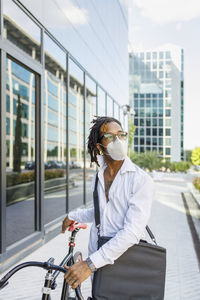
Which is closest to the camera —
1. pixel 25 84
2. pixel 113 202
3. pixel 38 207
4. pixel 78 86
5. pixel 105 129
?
pixel 113 202

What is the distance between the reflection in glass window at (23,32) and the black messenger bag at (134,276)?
4.73m

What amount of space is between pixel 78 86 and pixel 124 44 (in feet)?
32.8

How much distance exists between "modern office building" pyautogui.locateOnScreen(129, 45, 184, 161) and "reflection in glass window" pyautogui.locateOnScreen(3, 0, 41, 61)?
49.5 m

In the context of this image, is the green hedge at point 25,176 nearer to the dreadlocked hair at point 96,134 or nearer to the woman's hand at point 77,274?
the dreadlocked hair at point 96,134

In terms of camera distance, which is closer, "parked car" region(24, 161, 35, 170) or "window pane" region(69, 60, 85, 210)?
"window pane" region(69, 60, 85, 210)

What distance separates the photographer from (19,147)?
14.8 metres

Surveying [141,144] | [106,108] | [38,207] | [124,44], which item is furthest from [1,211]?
[141,144]

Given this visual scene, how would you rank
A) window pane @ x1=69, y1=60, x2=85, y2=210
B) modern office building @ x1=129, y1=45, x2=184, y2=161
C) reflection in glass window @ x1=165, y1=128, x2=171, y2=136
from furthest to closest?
1. reflection in glass window @ x1=165, y1=128, x2=171, y2=136
2. modern office building @ x1=129, y1=45, x2=184, y2=161
3. window pane @ x1=69, y1=60, x2=85, y2=210

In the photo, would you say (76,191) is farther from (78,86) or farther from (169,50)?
(169,50)

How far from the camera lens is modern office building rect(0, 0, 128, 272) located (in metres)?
5.37

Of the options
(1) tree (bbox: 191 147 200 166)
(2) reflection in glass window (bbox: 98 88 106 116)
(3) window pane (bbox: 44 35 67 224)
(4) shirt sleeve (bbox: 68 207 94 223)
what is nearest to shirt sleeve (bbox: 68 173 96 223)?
(4) shirt sleeve (bbox: 68 207 94 223)

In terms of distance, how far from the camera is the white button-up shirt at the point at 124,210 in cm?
146

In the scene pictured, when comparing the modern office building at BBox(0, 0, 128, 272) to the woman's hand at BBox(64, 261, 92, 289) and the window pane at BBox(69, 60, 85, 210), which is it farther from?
the woman's hand at BBox(64, 261, 92, 289)

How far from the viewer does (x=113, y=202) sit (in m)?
1.59
